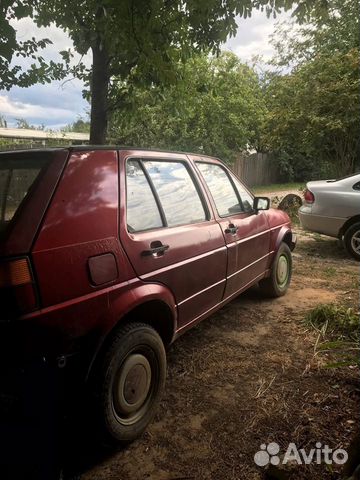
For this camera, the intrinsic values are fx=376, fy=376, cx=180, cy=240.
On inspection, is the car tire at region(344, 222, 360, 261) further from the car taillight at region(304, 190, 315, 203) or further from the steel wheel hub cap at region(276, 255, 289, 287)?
the steel wheel hub cap at region(276, 255, 289, 287)

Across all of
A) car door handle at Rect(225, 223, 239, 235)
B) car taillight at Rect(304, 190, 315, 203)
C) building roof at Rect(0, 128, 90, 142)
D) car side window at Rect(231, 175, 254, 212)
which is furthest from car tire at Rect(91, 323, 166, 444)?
building roof at Rect(0, 128, 90, 142)

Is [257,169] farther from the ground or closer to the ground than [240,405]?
farther from the ground

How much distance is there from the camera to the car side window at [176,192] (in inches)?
109

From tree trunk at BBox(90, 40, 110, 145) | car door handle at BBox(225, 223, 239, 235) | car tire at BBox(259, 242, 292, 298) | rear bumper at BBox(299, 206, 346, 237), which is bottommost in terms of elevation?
car tire at BBox(259, 242, 292, 298)

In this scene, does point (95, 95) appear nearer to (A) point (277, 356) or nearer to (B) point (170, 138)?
(A) point (277, 356)

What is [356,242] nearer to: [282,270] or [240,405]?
[282,270]

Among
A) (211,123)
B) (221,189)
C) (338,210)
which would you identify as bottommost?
(338,210)

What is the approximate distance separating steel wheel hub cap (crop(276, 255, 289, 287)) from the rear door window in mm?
3384

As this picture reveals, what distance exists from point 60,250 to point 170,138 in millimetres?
15500

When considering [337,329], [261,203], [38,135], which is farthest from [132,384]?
[38,135]

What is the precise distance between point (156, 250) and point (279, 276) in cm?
277

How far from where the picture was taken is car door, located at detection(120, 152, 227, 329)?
94.4 inches

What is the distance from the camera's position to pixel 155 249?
2455 millimetres

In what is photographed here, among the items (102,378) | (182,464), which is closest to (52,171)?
(102,378)
